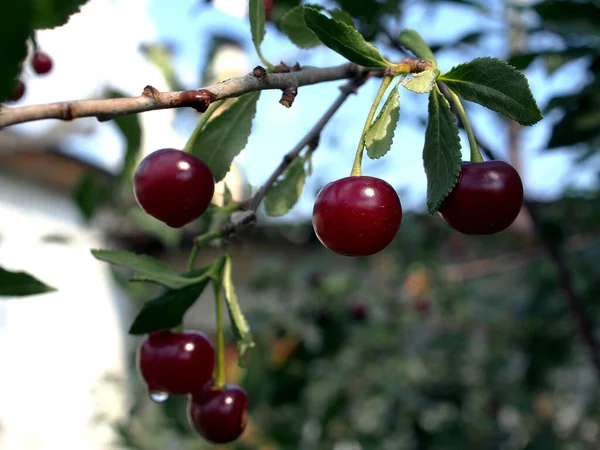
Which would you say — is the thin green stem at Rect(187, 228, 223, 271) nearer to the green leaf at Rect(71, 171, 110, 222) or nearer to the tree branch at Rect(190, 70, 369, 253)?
the tree branch at Rect(190, 70, 369, 253)

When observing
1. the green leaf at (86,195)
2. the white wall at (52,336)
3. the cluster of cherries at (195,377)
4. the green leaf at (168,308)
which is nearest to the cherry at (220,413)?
the cluster of cherries at (195,377)

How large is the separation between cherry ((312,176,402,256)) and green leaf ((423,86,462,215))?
0.04 metres

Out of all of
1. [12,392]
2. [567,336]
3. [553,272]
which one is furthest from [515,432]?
[12,392]

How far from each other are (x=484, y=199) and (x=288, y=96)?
216 mm

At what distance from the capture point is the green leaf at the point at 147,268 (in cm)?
67

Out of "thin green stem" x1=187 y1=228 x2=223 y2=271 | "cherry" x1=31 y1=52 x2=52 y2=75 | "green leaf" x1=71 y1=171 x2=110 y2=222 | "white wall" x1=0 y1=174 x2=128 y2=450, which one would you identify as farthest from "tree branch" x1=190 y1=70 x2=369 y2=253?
"white wall" x1=0 y1=174 x2=128 y2=450

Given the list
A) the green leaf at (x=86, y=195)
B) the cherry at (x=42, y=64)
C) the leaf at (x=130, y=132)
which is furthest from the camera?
the green leaf at (x=86, y=195)

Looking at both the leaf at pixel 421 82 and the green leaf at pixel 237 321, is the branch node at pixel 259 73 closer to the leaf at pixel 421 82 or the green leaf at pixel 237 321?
the leaf at pixel 421 82

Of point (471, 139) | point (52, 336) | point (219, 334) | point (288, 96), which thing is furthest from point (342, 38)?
point (52, 336)

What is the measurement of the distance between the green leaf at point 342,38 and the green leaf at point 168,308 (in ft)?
1.00

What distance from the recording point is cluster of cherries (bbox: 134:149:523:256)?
0.59 metres

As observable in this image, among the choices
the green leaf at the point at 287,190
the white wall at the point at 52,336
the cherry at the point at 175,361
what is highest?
the white wall at the point at 52,336

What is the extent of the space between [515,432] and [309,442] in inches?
44.7

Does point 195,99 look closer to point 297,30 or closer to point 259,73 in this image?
point 259,73
